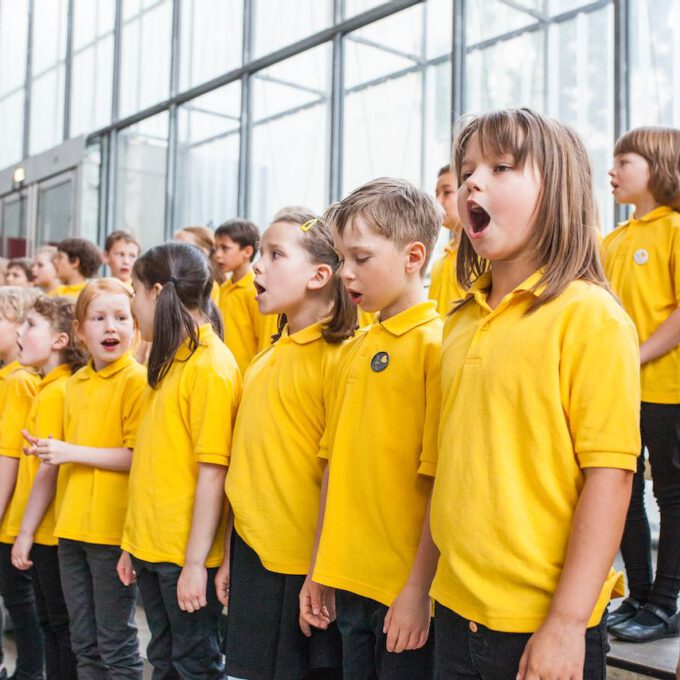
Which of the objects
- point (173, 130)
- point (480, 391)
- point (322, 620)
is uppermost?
point (173, 130)

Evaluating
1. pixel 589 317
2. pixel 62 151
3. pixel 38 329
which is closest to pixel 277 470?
pixel 589 317

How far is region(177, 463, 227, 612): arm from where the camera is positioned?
1879 mm

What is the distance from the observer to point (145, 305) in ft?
7.13

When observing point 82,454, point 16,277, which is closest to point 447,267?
point 82,454

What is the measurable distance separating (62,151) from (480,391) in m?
8.13

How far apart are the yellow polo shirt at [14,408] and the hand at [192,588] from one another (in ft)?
3.51

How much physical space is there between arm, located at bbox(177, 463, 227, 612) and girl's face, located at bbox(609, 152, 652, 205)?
1.34 m

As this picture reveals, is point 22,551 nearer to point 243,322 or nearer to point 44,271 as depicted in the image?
point 243,322

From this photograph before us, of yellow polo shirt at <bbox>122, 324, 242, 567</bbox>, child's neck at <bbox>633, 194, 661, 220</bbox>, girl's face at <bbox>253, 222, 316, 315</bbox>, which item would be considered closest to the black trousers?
child's neck at <bbox>633, 194, 661, 220</bbox>

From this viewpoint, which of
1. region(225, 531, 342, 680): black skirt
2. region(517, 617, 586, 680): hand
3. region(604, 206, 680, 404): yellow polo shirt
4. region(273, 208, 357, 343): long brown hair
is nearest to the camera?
region(517, 617, 586, 680): hand

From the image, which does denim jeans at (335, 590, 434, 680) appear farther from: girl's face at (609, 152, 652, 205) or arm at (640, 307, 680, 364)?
girl's face at (609, 152, 652, 205)

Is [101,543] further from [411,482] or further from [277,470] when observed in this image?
[411,482]

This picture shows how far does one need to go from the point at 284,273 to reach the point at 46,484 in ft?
3.83

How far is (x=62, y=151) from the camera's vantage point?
27.7ft
